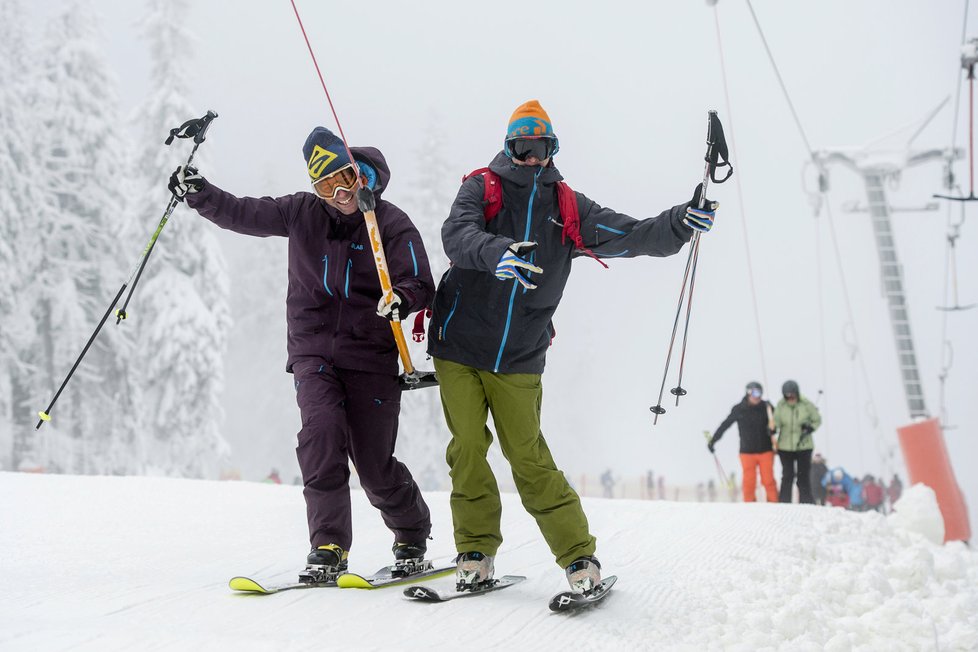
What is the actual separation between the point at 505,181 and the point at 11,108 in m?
20.9

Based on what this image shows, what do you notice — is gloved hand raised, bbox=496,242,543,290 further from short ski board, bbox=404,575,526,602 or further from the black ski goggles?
short ski board, bbox=404,575,526,602

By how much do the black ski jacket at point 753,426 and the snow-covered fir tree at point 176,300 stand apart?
14.2 m

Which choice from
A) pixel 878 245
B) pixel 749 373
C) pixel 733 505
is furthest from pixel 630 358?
pixel 733 505

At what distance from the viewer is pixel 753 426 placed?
10414 millimetres

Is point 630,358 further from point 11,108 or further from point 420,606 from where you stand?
point 420,606

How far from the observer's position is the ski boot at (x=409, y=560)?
4277mm

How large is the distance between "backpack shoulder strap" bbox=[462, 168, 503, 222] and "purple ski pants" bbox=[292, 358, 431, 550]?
0.87m

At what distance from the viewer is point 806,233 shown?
11112 centimetres

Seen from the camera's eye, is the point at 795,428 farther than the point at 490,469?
Yes

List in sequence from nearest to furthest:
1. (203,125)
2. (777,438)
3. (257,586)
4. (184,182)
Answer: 1. (257,586)
2. (184,182)
3. (203,125)
4. (777,438)

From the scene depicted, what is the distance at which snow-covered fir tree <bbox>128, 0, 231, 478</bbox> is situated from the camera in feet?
70.9

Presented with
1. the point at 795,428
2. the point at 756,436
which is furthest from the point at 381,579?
the point at 795,428

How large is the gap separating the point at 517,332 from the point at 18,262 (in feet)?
68.4

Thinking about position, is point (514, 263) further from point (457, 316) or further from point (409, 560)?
point (409, 560)
